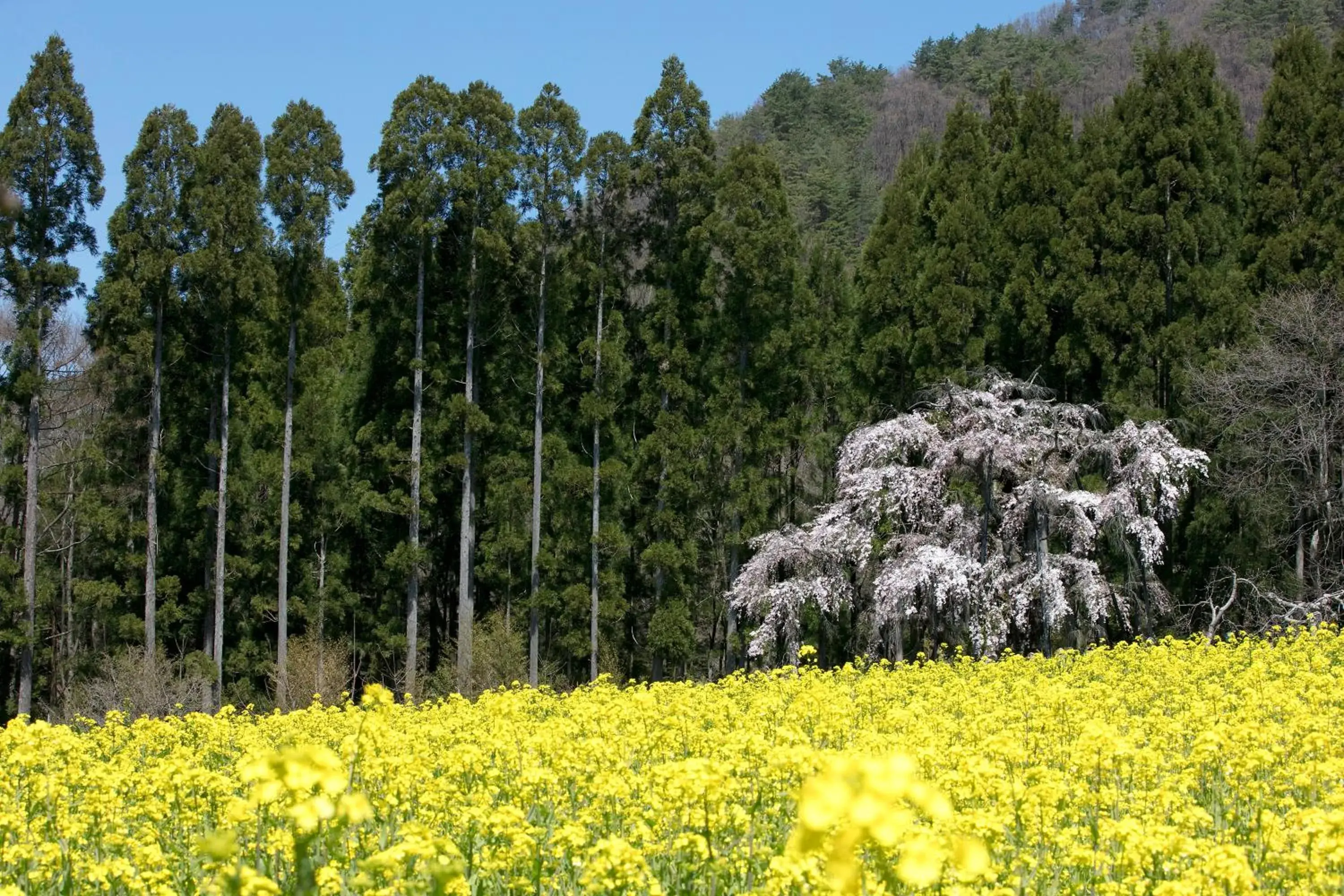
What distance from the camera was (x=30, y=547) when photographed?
21359 millimetres

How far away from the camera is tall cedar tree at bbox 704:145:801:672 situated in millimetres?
22938

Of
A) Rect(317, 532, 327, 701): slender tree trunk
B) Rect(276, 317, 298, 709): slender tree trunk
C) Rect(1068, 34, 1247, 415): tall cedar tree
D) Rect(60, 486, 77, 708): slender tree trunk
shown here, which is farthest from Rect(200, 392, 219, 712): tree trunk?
Rect(1068, 34, 1247, 415): tall cedar tree

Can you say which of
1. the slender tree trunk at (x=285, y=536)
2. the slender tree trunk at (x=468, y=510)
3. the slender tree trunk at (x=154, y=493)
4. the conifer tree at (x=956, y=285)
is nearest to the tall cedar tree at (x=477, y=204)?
the slender tree trunk at (x=468, y=510)

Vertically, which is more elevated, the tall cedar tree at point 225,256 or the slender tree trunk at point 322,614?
the tall cedar tree at point 225,256

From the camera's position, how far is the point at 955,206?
73.1 feet

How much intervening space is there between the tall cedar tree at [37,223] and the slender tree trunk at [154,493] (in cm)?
191

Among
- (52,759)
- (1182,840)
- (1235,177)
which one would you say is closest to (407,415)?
(1235,177)

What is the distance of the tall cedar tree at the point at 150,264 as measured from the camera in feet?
75.8

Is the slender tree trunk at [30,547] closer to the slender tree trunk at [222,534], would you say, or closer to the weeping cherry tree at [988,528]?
the slender tree trunk at [222,534]

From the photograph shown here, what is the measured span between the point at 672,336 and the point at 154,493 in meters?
10.7

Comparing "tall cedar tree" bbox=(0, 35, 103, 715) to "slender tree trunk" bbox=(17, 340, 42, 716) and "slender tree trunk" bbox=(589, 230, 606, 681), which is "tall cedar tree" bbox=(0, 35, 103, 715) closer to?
"slender tree trunk" bbox=(17, 340, 42, 716)

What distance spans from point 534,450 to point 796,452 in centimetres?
540

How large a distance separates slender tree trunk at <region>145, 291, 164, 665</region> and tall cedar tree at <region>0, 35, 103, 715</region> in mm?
1913

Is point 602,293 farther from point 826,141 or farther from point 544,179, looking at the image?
point 826,141
